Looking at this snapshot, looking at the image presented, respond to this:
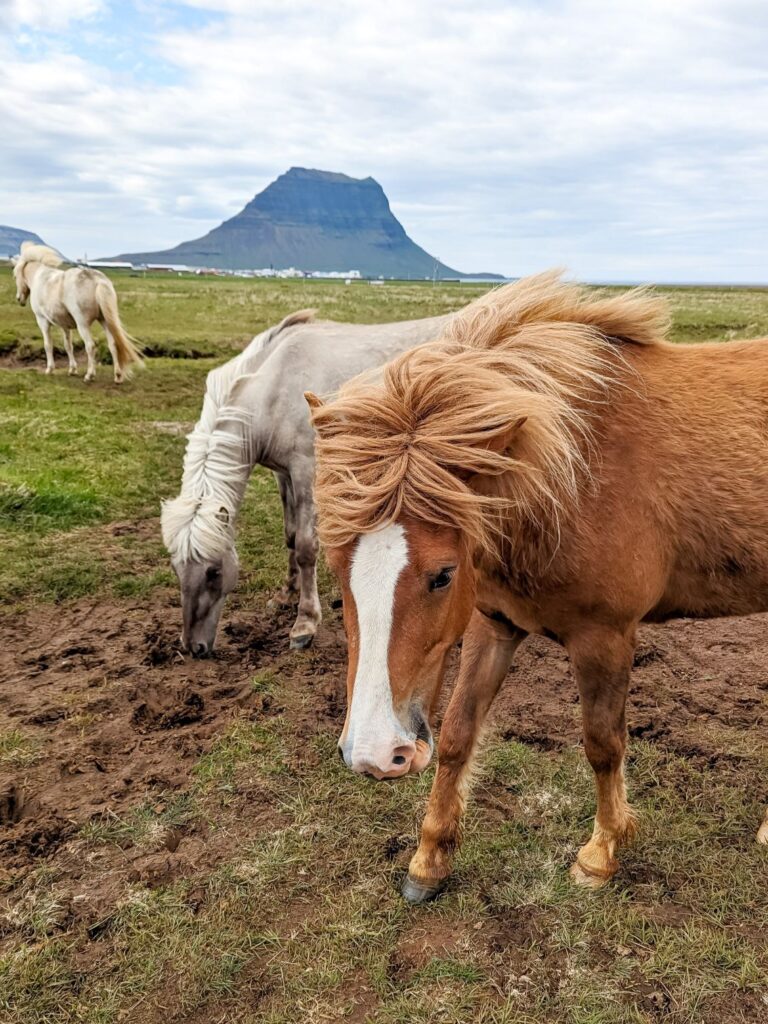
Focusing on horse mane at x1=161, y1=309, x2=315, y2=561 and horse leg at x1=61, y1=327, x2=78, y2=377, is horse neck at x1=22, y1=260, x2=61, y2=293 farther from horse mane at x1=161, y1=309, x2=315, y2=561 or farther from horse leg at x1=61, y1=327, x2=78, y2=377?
horse mane at x1=161, y1=309, x2=315, y2=561

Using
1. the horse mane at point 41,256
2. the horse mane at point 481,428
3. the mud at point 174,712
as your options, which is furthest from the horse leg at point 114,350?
the horse mane at point 481,428

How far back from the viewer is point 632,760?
12.1 ft

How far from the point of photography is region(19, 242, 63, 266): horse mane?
16416 millimetres

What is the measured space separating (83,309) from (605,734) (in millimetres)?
14103

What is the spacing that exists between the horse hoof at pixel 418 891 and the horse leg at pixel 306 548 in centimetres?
254

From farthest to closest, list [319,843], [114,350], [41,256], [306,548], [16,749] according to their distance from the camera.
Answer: [41,256]
[114,350]
[306,548]
[16,749]
[319,843]

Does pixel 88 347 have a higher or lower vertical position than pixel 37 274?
lower

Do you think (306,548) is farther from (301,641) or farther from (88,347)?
(88,347)

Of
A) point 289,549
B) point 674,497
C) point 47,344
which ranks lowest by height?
point 289,549

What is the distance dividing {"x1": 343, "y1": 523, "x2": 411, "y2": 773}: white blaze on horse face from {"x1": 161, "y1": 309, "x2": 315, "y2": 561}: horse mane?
2.92m

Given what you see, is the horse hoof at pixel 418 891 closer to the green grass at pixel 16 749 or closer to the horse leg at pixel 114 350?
the green grass at pixel 16 749

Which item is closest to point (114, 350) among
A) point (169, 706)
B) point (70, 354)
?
point (70, 354)

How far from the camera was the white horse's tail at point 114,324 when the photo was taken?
1307cm

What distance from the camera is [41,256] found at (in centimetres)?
1669
